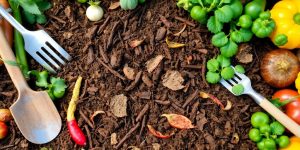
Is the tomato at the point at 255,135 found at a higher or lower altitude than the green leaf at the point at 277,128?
lower

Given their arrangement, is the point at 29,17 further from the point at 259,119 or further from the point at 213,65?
the point at 259,119

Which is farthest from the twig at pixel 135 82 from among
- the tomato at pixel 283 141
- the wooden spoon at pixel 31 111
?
the tomato at pixel 283 141

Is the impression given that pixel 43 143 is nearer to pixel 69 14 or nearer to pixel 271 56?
pixel 69 14

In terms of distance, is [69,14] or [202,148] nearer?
[202,148]

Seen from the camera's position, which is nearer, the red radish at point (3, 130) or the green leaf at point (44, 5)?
the red radish at point (3, 130)

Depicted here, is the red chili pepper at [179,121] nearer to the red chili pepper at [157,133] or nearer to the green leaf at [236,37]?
the red chili pepper at [157,133]

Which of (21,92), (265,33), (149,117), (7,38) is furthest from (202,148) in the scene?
(7,38)
